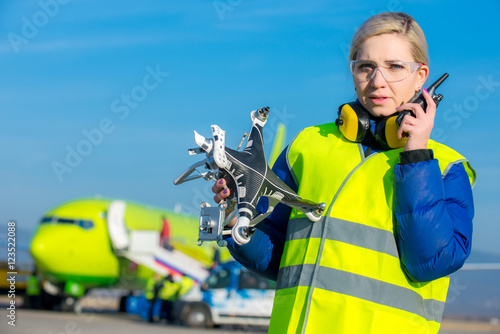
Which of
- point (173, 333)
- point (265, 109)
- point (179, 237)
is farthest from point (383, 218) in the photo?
point (179, 237)

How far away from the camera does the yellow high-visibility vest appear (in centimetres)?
172

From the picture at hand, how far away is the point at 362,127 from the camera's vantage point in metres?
1.88

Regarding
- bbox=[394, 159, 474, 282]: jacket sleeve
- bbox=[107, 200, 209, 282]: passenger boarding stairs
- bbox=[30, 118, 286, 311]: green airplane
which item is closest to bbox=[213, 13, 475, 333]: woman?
bbox=[394, 159, 474, 282]: jacket sleeve

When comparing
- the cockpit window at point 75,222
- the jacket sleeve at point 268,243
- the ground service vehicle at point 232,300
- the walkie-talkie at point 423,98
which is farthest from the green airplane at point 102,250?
the walkie-talkie at point 423,98

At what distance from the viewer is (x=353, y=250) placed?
176cm

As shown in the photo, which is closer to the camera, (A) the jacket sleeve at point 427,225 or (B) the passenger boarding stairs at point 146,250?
(A) the jacket sleeve at point 427,225

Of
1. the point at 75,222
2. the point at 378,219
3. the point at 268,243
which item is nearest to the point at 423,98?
the point at 378,219

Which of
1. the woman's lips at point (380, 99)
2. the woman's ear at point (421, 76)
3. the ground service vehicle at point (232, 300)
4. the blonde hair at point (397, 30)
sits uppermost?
the blonde hair at point (397, 30)

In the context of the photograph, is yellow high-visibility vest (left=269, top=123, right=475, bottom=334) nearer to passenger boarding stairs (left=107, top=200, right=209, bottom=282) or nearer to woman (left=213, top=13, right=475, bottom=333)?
woman (left=213, top=13, right=475, bottom=333)

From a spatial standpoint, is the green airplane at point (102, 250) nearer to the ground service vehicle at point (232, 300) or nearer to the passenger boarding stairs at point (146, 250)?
the passenger boarding stairs at point (146, 250)

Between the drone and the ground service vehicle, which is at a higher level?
the drone

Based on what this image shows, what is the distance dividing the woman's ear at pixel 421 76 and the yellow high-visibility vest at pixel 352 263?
0.20 meters

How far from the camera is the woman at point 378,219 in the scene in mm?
1700

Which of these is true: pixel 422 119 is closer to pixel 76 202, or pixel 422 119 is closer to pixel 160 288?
pixel 160 288
